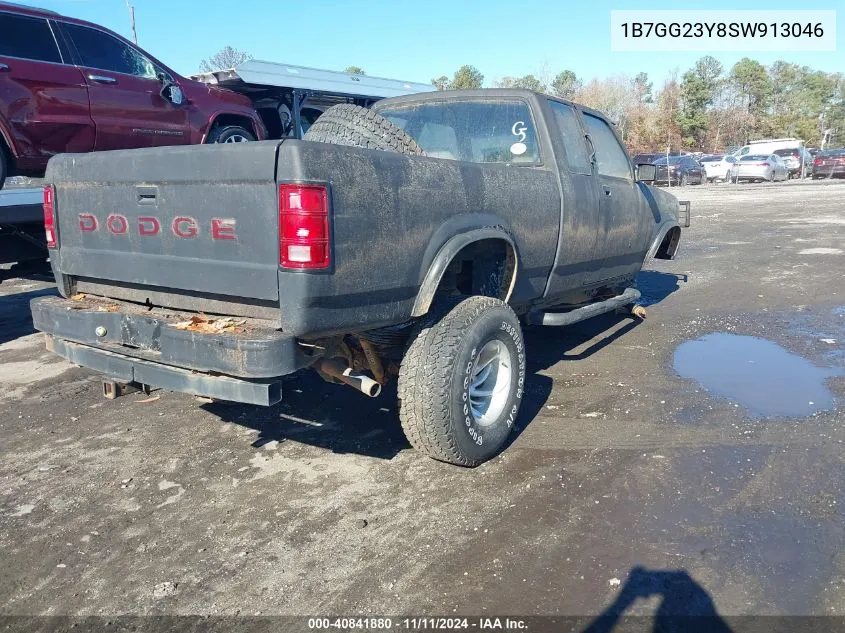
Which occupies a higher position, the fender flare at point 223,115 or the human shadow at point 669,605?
the fender flare at point 223,115

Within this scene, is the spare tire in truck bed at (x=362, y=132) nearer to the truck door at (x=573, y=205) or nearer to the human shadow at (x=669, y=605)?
the truck door at (x=573, y=205)

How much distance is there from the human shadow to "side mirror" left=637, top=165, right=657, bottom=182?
12.4 feet

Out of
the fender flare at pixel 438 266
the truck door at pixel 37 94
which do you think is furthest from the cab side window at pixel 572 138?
the truck door at pixel 37 94

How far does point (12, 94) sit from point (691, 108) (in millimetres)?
56058

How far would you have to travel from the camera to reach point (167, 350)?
292cm

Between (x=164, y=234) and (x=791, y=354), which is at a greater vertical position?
(x=164, y=234)

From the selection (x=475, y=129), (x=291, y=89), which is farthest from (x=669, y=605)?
(x=291, y=89)

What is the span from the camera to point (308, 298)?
2.66 m

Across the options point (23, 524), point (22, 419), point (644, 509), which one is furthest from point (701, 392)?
point (22, 419)

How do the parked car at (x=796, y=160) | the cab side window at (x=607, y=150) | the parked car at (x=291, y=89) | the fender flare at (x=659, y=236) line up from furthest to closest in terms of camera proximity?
the parked car at (x=796, y=160) < the parked car at (x=291, y=89) < the fender flare at (x=659, y=236) < the cab side window at (x=607, y=150)

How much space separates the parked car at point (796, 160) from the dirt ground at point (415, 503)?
3500 cm

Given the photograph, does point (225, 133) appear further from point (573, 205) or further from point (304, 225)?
point (304, 225)

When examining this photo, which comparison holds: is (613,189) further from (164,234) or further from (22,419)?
(22,419)

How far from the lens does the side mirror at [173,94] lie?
6839 millimetres
